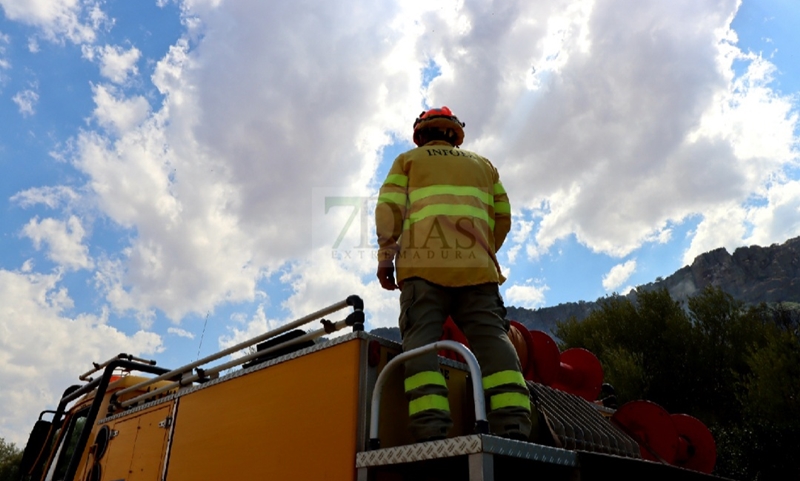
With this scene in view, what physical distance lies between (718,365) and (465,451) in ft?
78.7

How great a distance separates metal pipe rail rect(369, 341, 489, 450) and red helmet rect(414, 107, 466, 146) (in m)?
1.55

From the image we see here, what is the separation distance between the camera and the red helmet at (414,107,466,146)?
11.6 ft

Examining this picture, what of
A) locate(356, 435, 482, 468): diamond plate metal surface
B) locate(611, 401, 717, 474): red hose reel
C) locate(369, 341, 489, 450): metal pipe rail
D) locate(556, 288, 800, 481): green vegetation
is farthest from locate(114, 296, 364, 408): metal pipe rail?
locate(556, 288, 800, 481): green vegetation

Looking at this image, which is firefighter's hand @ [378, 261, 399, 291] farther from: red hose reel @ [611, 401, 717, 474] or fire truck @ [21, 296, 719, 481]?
red hose reel @ [611, 401, 717, 474]

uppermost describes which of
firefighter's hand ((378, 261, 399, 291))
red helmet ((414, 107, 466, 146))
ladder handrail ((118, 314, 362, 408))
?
red helmet ((414, 107, 466, 146))

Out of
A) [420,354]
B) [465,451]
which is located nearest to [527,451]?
[465,451]

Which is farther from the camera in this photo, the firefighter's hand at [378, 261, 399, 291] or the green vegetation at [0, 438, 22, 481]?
the green vegetation at [0, 438, 22, 481]

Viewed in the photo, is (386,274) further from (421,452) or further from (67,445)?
(67,445)

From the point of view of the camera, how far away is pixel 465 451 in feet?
6.66

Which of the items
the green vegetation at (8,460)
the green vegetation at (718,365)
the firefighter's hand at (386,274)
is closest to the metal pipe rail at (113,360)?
the firefighter's hand at (386,274)

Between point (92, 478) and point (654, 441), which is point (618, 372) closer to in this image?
point (654, 441)

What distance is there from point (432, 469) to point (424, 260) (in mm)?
1004

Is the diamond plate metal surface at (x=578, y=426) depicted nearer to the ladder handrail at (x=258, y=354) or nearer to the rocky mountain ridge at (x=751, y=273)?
the ladder handrail at (x=258, y=354)

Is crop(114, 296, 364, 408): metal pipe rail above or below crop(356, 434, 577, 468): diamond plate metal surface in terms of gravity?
above
